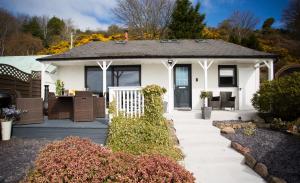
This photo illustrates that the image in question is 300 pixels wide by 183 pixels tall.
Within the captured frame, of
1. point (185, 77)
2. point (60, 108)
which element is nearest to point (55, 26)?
point (185, 77)

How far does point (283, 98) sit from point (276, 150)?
2531 mm

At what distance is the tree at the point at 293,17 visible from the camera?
2536cm

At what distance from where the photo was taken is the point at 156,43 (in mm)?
13297

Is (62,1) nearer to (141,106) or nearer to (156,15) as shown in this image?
(156,15)

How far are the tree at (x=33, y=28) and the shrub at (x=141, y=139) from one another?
28.2m

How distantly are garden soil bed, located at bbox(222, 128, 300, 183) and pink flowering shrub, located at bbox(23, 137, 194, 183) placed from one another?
2646mm

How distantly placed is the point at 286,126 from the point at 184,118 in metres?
3.08

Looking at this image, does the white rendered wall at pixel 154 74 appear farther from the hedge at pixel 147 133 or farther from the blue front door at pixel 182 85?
the hedge at pixel 147 133

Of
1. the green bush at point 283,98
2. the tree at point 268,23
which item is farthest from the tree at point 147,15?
the green bush at point 283,98

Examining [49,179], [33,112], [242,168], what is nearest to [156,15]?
[33,112]

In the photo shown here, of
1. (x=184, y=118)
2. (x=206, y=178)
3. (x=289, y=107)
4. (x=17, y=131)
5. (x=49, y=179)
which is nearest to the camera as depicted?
(x=49, y=179)

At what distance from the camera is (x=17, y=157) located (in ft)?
15.2

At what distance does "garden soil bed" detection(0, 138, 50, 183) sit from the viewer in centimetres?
380

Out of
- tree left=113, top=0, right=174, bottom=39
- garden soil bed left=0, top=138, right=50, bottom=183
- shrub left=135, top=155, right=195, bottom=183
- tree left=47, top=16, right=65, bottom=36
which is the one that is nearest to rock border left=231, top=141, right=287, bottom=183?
shrub left=135, top=155, right=195, bottom=183
